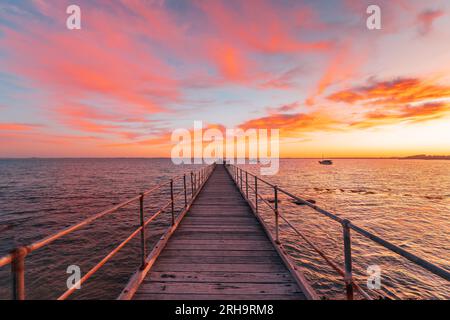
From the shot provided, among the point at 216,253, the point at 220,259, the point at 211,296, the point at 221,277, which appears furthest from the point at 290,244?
the point at 211,296

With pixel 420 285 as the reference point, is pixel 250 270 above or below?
above

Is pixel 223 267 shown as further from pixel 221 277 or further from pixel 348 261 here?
pixel 348 261

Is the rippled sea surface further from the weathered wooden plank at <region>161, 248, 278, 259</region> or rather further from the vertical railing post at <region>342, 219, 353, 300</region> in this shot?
the vertical railing post at <region>342, 219, 353, 300</region>

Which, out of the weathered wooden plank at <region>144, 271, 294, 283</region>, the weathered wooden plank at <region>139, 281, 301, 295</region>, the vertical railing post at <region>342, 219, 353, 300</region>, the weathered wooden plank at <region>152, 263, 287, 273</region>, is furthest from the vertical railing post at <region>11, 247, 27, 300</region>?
the vertical railing post at <region>342, 219, 353, 300</region>

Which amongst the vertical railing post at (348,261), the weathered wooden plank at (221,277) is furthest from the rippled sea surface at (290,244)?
the vertical railing post at (348,261)

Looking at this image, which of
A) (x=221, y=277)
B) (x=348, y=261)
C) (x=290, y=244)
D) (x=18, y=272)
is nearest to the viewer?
(x=18, y=272)

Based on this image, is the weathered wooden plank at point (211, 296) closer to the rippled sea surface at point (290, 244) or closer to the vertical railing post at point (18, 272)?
the vertical railing post at point (18, 272)

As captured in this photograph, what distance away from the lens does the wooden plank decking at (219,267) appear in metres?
2.87

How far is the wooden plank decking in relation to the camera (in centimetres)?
287

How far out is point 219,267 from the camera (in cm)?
354
